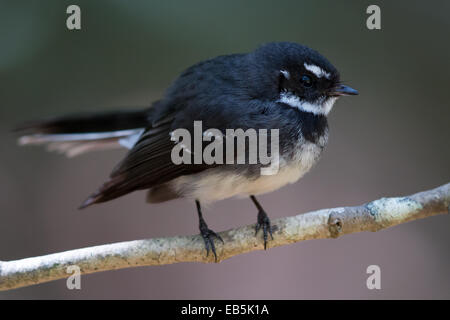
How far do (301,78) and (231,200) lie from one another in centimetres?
242

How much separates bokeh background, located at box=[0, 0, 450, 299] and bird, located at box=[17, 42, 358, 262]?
1.83 m

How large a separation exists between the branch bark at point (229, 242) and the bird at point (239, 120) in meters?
0.08

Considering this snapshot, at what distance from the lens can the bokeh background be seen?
15.4 feet

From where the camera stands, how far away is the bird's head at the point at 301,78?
2.96 metres

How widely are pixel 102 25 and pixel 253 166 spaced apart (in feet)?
9.56

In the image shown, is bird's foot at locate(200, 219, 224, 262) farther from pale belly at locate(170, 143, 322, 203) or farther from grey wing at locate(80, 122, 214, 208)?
grey wing at locate(80, 122, 214, 208)

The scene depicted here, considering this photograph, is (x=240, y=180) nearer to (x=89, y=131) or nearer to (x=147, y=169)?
(x=147, y=169)

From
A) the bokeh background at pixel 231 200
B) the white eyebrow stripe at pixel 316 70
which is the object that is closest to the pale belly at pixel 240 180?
the white eyebrow stripe at pixel 316 70

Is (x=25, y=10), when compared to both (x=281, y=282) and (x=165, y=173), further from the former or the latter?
(x=281, y=282)

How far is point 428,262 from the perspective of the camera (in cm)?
485

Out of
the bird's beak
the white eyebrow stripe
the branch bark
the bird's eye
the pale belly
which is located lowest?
the branch bark

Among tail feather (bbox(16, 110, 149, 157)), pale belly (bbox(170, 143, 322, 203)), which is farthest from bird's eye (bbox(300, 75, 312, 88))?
tail feather (bbox(16, 110, 149, 157))

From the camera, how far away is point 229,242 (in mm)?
2748

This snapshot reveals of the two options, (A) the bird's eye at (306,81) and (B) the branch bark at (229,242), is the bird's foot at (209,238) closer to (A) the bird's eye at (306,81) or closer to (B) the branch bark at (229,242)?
(B) the branch bark at (229,242)
